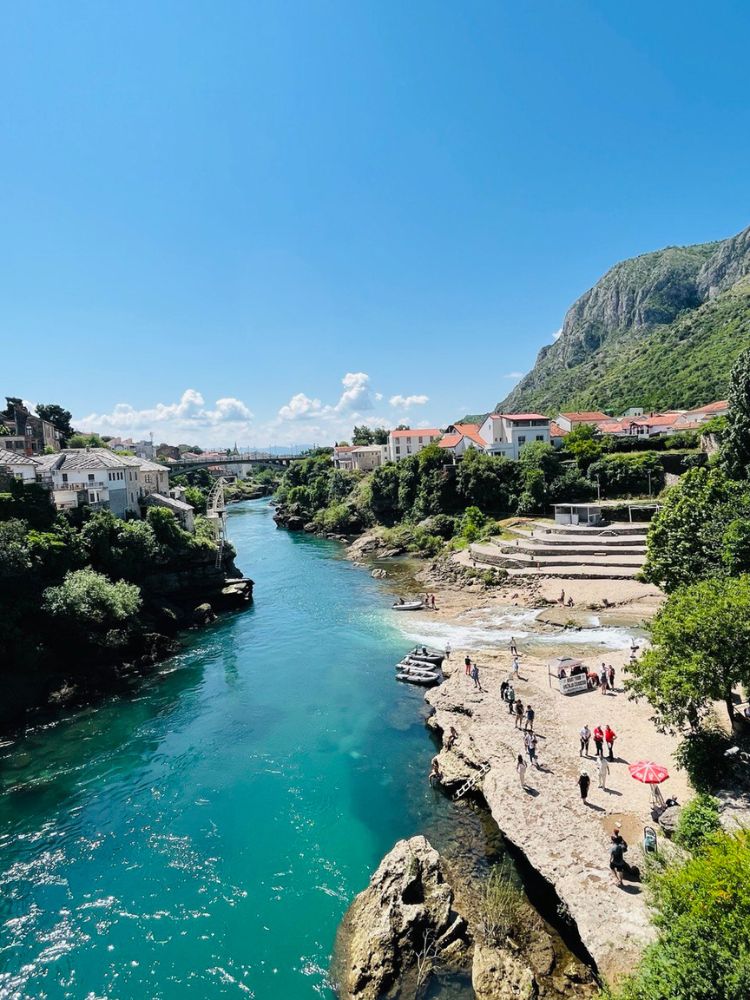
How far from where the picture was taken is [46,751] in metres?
26.6

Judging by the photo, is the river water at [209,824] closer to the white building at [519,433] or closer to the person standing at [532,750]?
the person standing at [532,750]

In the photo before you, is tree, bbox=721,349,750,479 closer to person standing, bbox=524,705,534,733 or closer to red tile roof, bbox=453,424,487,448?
person standing, bbox=524,705,534,733

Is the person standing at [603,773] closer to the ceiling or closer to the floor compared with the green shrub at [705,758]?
closer to the floor

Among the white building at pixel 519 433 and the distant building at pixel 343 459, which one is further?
the distant building at pixel 343 459

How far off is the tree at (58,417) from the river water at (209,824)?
79667mm

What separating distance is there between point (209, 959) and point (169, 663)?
83.3ft

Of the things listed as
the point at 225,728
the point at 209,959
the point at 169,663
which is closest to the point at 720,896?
the point at 209,959

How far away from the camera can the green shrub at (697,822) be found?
44.1 ft

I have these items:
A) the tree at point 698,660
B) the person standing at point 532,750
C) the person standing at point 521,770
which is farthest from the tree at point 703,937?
the person standing at point 532,750

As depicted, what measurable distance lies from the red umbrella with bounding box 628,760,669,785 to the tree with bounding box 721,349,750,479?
93.9ft

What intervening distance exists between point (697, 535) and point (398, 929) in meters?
25.4

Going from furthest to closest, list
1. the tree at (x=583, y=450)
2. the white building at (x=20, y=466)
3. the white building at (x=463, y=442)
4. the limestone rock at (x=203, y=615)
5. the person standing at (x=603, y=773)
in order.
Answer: the white building at (x=463, y=442) < the tree at (x=583, y=450) < the limestone rock at (x=203, y=615) < the white building at (x=20, y=466) < the person standing at (x=603, y=773)

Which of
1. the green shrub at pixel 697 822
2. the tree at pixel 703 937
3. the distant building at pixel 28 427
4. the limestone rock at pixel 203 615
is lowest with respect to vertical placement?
the limestone rock at pixel 203 615

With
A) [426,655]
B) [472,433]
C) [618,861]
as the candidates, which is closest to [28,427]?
[472,433]
